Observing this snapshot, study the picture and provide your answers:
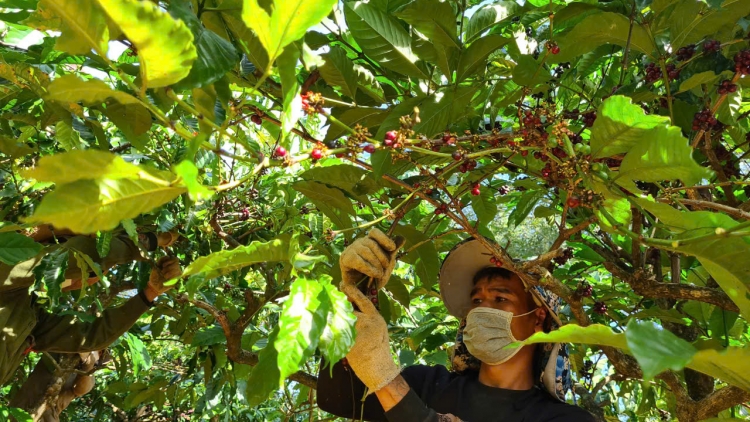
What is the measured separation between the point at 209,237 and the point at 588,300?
1.53m

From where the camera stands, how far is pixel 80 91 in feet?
2.62

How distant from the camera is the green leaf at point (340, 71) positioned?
4.39 ft

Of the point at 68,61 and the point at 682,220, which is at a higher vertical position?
the point at 682,220

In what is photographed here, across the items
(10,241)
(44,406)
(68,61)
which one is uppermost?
(68,61)

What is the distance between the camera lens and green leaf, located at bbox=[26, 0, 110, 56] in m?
0.70

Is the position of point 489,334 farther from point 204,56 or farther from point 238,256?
point 204,56

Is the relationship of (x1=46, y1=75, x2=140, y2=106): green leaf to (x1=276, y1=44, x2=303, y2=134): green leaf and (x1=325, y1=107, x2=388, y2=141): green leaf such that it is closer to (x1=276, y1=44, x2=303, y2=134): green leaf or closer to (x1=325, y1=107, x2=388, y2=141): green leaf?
(x1=276, y1=44, x2=303, y2=134): green leaf

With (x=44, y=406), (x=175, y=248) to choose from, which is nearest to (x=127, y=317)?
(x=175, y=248)

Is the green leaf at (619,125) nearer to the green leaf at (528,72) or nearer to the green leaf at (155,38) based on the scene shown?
the green leaf at (528,72)

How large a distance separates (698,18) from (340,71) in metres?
0.77

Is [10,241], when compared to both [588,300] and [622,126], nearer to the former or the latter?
[622,126]

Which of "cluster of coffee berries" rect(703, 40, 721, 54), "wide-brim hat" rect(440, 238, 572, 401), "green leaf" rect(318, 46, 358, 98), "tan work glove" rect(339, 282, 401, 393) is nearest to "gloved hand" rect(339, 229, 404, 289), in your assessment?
"tan work glove" rect(339, 282, 401, 393)

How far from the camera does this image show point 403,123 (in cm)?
114

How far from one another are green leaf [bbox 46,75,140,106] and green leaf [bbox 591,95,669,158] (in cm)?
70
